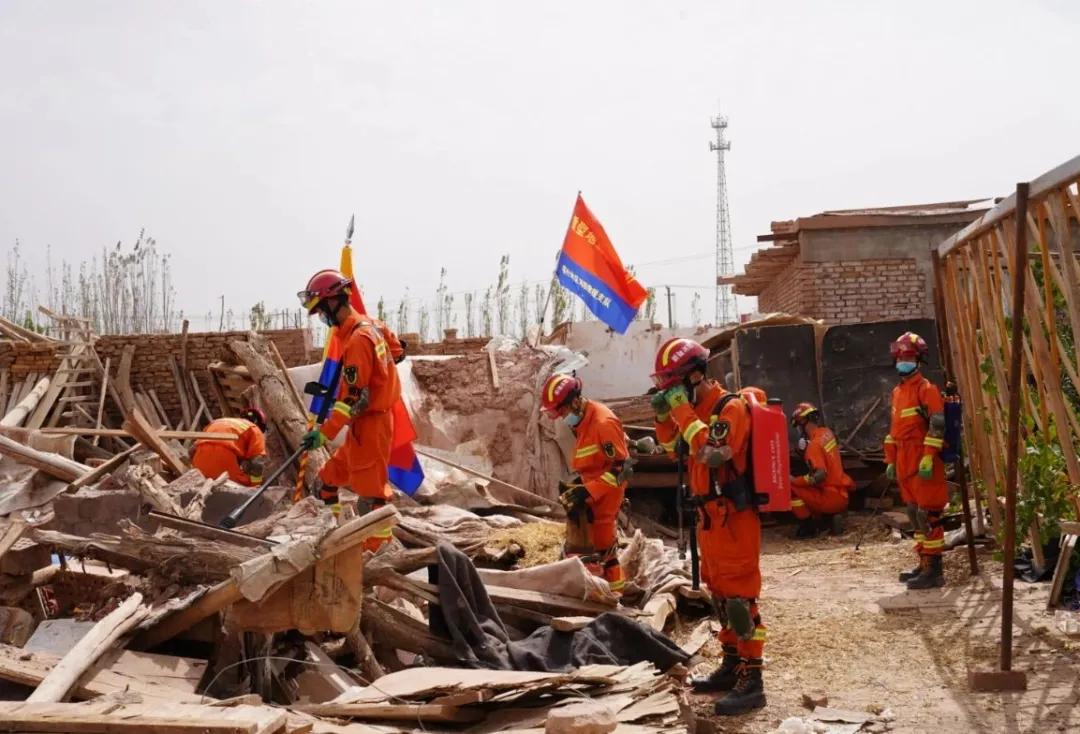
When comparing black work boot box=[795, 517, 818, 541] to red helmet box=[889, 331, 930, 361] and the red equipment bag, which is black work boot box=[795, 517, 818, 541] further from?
the red equipment bag

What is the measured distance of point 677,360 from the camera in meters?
5.82

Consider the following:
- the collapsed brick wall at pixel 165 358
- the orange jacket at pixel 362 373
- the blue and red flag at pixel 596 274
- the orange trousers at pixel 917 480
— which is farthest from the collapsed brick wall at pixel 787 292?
the orange jacket at pixel 362 373

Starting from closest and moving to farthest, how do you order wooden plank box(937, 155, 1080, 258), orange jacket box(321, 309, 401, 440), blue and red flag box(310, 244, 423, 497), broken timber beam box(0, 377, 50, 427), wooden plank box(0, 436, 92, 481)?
1. wooden plank box(937, 155, 1080, 258)
2. orange jacket box(321, 309, 401, 440)
3. blue and red flag box(310, 244, 423, 497)
4. wooden plank box(0, 436, 92, 481)
5. broken timber beam box(0, 377, 50, 427)

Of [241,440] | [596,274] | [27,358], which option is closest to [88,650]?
[241,440]

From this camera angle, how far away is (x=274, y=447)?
1195 cm

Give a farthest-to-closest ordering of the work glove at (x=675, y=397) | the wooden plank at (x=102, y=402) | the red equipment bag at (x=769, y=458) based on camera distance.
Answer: the wooden plank at (x=102, y=402), the work glove at (x=675, y=397), the red equipment bag at (x=769, y=458)

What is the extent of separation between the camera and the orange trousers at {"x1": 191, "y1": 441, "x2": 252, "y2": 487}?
9.74m

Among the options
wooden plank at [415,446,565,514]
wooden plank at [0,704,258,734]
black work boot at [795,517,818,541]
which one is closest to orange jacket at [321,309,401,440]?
wooden plank at [0,704,258,734]

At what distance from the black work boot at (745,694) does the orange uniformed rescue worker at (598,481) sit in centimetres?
195

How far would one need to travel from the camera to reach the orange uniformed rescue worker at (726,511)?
18.4 ft

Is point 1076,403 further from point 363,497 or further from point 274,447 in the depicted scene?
point 274,447

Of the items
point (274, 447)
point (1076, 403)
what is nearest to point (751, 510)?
point (1076, 403)

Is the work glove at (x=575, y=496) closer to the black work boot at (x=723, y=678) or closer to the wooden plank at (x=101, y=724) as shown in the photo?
the black work boot at (x=723, y=678)

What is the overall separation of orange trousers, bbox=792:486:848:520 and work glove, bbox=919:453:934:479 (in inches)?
137
